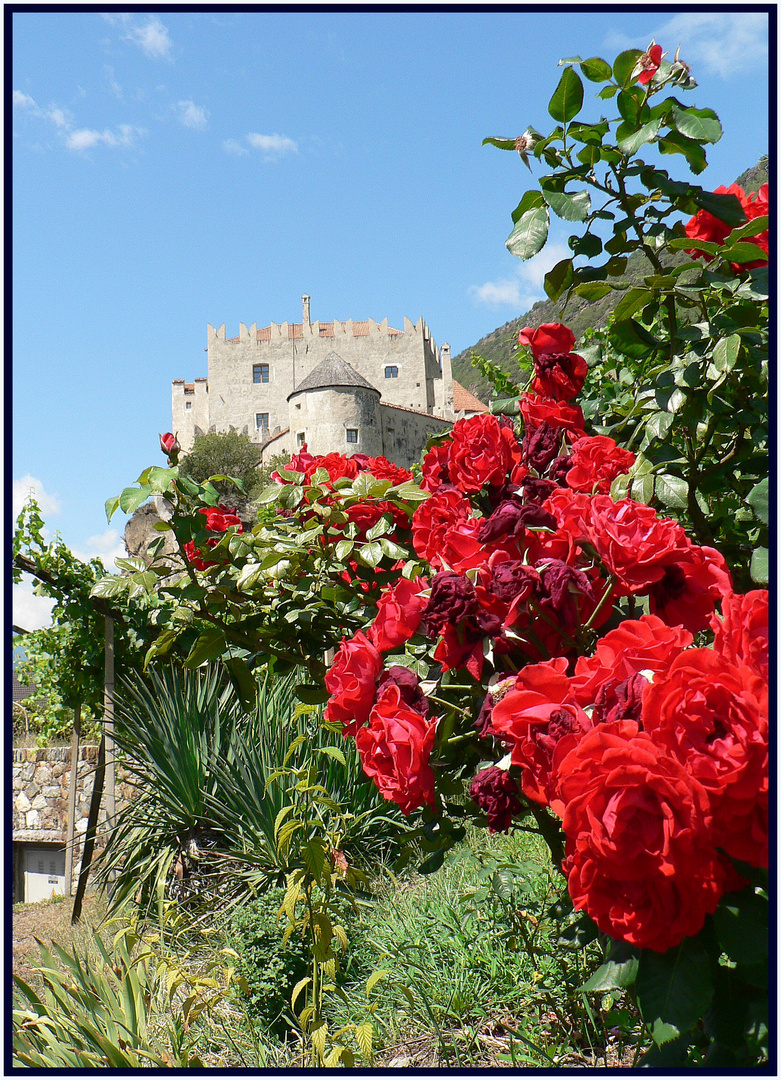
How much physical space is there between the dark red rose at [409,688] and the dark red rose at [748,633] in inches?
16.9

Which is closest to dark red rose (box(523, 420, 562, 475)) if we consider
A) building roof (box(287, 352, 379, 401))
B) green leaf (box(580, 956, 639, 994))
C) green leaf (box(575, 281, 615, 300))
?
green leaf (box(575, 281, 615, 300))

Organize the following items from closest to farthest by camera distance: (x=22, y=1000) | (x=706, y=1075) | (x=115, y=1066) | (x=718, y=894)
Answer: (x=718, y=894) → (x=706, y=1075) → (x=115, y=1066) → (x=22, y=1000)

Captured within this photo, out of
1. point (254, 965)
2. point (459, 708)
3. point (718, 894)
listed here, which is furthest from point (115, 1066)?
point (718, 894)

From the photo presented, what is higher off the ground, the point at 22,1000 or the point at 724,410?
the point at 724,410

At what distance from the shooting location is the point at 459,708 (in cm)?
115

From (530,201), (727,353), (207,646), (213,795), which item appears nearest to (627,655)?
(727,353)

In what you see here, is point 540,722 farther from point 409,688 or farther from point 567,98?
point 567,98

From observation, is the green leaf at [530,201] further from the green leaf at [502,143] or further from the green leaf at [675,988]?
the green leaf at [675,988]

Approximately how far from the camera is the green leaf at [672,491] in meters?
1.10

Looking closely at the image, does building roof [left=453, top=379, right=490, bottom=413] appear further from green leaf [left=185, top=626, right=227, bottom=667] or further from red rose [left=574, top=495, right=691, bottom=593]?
red rose [left=574, top=495, right=691, bottom=593]

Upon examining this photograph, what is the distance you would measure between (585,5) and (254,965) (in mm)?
2717

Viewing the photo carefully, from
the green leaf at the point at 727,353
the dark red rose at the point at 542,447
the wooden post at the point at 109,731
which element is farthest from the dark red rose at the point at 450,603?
the wooden post at the point at 109,731

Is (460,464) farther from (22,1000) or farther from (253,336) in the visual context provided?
(253,336)

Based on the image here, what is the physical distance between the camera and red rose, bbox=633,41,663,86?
1.21 metres
